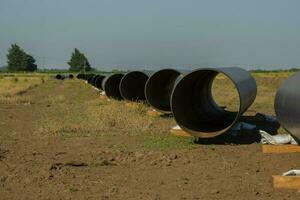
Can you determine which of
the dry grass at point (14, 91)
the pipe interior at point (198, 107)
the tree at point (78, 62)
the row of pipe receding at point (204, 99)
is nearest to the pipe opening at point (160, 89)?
the row of pipe receding at point (204, 99)

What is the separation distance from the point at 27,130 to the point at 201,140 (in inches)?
170

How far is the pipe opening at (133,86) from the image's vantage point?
2097cm

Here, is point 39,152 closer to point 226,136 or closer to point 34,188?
point 34,188

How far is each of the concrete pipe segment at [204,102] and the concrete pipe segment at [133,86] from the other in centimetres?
663

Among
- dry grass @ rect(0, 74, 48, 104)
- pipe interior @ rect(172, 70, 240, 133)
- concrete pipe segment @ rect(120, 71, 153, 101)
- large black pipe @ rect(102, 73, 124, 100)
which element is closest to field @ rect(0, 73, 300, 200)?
pipe interior @ rect(172, 70, 240, 133)

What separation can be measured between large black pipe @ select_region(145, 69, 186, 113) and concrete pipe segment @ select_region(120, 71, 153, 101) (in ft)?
9.35

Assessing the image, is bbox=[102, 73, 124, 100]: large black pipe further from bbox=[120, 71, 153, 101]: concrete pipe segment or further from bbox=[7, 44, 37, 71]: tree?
bbox=[7, 44, 37, 71]: tree

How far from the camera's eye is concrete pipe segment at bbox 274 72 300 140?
733cm

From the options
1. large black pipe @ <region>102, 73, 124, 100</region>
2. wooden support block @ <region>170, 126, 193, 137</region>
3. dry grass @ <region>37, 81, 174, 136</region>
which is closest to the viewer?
wooden support block @ <region>170, 126, 193, 137</region>

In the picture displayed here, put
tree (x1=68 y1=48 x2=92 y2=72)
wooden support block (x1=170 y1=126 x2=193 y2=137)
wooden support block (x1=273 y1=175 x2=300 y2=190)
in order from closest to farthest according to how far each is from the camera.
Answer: wooden support block (x1=273 y1=175 x2=300 y2=190) → wooden support block (x1=170 y1=126 x2=193 y2=137) → tree (x1=68 y1=48 x2=92 y2=72)

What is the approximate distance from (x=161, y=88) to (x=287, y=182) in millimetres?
11041

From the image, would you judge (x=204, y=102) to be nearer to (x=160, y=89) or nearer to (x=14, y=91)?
(x=160, y=89)

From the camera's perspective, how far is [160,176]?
772 centimetres

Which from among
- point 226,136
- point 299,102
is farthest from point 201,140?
point 299,102
